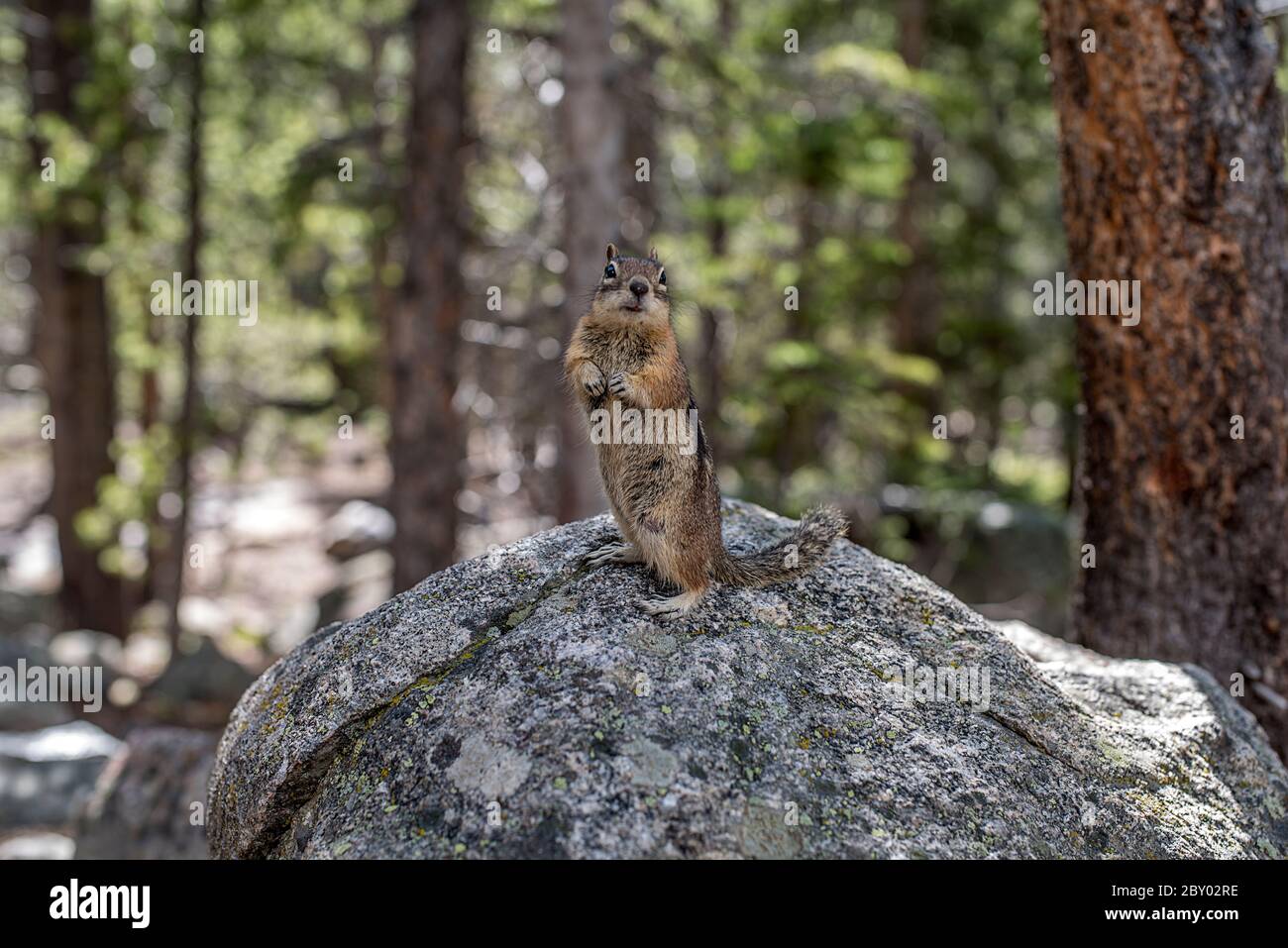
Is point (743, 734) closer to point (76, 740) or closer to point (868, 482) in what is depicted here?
point (76, 740)

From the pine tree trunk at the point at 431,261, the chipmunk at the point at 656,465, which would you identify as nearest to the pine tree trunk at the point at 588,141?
the pine tree trunk at the point at 431,261

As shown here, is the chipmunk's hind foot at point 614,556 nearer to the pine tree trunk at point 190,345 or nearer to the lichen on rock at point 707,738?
the lichen on rock at point 707,738

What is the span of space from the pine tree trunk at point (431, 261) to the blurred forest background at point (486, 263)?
3 cm

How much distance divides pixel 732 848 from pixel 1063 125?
15.0 feet

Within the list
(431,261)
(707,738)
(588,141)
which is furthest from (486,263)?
(707,738)

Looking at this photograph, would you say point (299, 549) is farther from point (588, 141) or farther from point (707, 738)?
point (707, 738)

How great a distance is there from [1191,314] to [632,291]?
3085mm

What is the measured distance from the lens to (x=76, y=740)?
9.92 meters

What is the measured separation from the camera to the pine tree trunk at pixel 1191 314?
17.1ft

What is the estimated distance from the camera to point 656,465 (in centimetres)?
412

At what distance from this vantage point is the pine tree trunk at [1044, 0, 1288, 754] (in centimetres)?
522

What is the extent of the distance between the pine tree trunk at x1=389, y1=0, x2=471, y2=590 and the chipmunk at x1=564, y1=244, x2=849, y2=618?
633cm

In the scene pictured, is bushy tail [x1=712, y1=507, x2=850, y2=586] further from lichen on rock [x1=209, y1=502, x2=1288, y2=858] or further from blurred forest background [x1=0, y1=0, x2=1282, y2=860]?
blurred forest background [x1=0, y1=0, x2=1282, y2=860]
